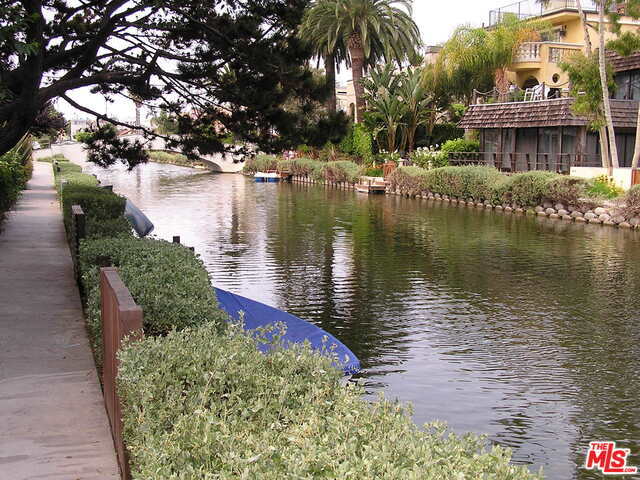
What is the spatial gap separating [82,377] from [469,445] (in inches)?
195

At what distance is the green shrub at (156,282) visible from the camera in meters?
6.11

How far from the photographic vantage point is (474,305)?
48.6 feet

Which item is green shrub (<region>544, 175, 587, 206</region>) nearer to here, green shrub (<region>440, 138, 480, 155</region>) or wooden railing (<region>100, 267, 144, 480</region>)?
green shrub (<region>440, 138, 480, 155</region>)

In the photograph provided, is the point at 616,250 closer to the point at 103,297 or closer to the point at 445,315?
the point at 445,315

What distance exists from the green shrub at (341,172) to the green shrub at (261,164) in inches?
356

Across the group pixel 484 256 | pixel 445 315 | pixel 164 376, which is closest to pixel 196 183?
pixel 484 256

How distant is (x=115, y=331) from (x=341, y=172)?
42.5 meters

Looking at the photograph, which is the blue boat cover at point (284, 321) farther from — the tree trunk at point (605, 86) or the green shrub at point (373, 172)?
the green shrub at point (373, 172)

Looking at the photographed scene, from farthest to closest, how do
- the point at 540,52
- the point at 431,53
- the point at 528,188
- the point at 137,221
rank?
the point at 431,53
the point at 540,52
the point at 528,188
the point at 137,221

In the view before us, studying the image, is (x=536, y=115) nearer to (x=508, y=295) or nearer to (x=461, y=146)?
(x=461, y=146)

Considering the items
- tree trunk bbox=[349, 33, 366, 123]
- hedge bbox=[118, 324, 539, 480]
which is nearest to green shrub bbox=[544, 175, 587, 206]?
tree trunk bbox=[349, 33, 366, 123]

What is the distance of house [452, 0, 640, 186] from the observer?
35.6 m

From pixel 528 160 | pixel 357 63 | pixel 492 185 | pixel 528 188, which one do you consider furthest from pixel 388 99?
pixel 528 188

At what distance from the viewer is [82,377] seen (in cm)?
730
